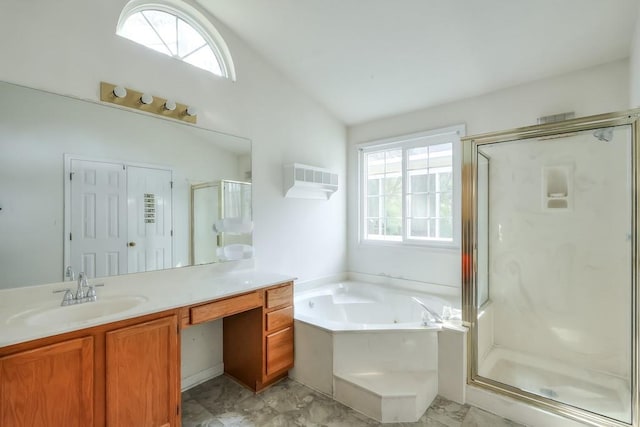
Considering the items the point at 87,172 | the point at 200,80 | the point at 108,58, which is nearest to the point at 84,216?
the point at 87,172

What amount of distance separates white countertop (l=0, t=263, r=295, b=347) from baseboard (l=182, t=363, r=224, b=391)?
0.76 meters

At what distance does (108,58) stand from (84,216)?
3.35ft

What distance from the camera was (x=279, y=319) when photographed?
2.38 m

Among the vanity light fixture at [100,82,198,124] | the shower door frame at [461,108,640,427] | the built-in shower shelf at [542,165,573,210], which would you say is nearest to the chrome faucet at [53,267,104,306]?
the vanity light fixture at [100,82,198,124]

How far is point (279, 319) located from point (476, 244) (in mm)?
1619

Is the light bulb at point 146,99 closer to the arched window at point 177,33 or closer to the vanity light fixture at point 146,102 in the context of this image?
the vanity light fixture at point 146,102

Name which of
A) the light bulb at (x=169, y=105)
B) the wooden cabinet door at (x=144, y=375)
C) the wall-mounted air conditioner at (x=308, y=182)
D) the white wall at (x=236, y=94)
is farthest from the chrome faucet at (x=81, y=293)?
the wall-mounted air conditioner at (x=308, y=182)

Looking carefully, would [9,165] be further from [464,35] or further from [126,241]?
[464,35]

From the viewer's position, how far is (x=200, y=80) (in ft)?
7.97

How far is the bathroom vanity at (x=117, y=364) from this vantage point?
49.8 inches

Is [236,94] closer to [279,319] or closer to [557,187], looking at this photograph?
[279,319]

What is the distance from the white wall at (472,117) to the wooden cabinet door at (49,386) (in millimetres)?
2831

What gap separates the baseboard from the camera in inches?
93.2

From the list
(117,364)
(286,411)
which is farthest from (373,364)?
(117,364)
